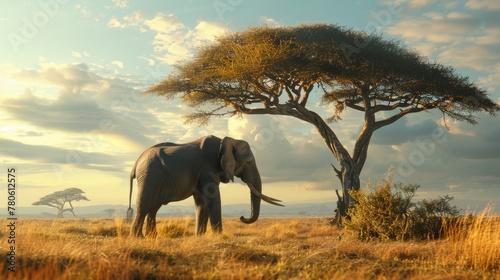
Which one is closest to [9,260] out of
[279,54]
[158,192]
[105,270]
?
[105,270]

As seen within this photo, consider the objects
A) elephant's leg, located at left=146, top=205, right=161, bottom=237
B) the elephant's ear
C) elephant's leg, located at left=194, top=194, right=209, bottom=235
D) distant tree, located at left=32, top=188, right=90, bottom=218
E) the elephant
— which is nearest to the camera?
Result: the elephant

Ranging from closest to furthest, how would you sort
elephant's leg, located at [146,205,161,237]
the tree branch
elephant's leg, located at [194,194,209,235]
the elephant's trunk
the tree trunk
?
elephant's leg, located at [146,205,161,237]
elephant's leg, located at [194,194,209,235]
the elephant's trunk
the tree trunk
the tree branch

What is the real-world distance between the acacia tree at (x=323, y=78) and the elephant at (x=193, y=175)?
6.89 metres

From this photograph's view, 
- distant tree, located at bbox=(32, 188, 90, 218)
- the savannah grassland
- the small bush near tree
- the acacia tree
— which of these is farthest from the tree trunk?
distant tree, located at bbox=(32, 188, 90, 218)

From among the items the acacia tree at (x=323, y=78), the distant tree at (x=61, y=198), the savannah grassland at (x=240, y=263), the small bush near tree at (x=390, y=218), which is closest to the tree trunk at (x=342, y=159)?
the acacia tree at (x=323, y=78)

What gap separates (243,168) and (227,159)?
98 cm

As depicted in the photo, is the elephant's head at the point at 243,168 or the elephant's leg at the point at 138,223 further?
the elephant's head at the point at 243,168

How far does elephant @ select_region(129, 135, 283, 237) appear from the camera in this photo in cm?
1385

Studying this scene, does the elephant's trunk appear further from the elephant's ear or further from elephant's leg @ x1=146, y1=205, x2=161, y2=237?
elephant's leg @ x1=146, y1=205, x2=161, y2=237

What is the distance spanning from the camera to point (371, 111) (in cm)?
2394

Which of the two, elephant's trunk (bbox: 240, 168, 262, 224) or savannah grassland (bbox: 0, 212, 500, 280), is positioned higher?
elephant's trunk (bbox: 240, 168, 262, 224)

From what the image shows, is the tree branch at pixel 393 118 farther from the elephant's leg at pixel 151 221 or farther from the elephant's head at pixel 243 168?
the elephant's leg at pixel 151 221

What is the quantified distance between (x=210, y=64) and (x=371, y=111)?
7.81 metres

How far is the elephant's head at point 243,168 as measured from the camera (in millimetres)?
14492
